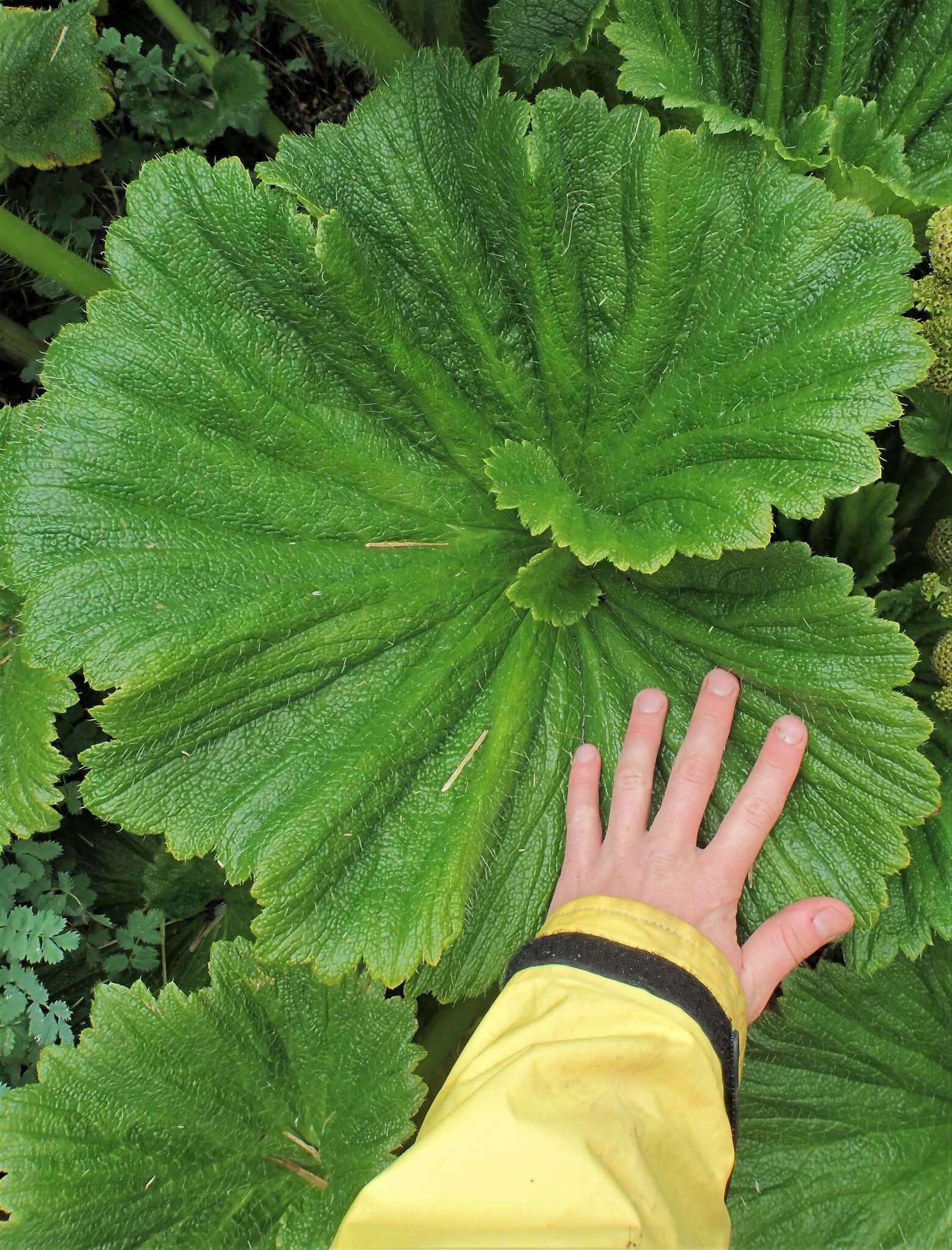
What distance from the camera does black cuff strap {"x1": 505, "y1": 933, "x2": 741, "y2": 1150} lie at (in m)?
1.43

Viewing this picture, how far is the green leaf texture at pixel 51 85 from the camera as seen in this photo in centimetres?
194

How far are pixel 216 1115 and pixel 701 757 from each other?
3.73ft

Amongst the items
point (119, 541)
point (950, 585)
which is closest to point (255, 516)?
point (119, 541)

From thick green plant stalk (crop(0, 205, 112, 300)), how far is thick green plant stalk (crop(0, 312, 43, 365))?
1.18 ft

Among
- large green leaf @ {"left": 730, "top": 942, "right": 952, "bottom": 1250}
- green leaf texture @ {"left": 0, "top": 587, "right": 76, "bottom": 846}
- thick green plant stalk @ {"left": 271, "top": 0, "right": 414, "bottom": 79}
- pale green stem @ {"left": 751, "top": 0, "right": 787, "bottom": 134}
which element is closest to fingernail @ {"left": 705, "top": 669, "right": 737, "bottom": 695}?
large green leaf @ {"left": 730, "top": 942, "right": 952, "bottom": 1250}

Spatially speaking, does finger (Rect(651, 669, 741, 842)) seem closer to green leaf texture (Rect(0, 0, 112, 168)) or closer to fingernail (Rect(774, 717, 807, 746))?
fingernail (Rect(774, 717, 807, 746))

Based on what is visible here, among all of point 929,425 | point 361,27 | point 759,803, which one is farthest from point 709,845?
point 361,27

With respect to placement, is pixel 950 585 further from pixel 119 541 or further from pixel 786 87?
pixel 119 541

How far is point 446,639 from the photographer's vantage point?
5.54 feet

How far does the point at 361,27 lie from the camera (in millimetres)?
1864

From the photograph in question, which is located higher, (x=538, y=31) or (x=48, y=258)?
(x=538, y=31)

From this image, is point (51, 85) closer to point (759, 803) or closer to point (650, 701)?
point (650, 701)

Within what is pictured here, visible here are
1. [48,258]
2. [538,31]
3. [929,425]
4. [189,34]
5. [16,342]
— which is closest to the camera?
[929,425]

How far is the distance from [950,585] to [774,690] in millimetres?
384
